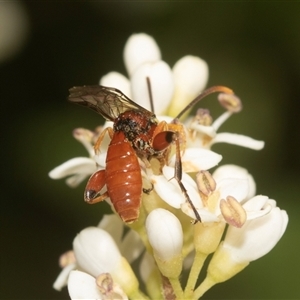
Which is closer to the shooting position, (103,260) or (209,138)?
(103,260)

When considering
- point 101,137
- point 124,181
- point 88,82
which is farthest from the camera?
point 88,82

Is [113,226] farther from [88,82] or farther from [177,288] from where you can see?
[88,82]

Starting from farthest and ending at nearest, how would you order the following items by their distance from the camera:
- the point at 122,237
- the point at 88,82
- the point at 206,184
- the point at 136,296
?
1. the point at 88,82
2. the point at 122,237
3. the point at 136,296
4. the point at 206,184

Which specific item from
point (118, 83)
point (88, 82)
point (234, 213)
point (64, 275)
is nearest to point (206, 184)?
point (234, 213)

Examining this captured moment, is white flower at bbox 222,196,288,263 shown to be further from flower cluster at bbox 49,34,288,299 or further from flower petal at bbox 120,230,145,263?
flower petal at bbox 120,230,145,263

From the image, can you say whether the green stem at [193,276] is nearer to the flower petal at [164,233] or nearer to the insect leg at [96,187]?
the flower petal at [164,233]

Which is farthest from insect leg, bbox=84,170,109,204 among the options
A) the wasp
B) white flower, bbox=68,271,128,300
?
white flower, bbox=68,271,128,300

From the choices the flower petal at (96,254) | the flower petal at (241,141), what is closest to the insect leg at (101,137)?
the flower petal at (96,254)

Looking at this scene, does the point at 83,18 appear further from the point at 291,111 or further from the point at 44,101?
the point at 291,111

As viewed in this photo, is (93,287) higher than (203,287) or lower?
higher
